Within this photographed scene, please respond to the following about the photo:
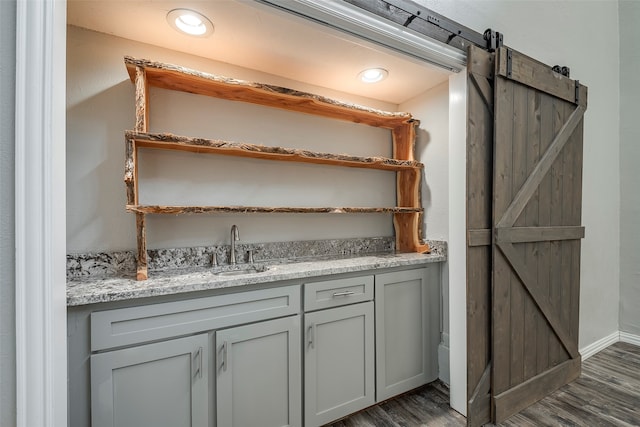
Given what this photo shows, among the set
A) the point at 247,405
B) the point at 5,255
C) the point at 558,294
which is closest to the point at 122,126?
the point at 5,255

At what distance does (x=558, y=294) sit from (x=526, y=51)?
1830 mm

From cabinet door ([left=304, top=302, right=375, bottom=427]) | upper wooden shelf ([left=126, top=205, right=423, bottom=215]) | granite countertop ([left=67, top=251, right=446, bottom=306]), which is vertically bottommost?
cabinet door ([left=304, top=302, right=375, bottom=427])

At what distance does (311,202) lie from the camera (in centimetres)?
219

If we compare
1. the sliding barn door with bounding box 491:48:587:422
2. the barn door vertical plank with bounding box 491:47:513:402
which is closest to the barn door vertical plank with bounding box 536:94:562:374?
the sliding barn door with bounding box 491:48:587:422

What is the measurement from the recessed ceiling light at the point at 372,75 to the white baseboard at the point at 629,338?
340 centimetres

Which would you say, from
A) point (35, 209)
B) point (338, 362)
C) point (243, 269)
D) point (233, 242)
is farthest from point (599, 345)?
point (35, 209)

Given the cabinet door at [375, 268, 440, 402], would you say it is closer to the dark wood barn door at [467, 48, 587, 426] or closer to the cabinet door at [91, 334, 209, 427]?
the dark wood barn door at [467, 48, 587, 426]

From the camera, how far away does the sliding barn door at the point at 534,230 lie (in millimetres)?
1772

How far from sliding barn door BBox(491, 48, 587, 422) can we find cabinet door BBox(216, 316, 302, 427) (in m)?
1.25

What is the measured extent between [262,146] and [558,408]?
8.43ft

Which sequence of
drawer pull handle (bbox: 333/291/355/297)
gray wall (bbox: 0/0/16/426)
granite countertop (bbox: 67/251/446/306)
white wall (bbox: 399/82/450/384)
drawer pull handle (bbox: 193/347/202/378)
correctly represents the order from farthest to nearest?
white wall (bbox: 399/82/450/384) < drawer pull handle (bbox: 333/291/355/297) < drawer pull handle (bbox: 193/347/202/378) < granite countertop (bbox: 67/251/446/306) < gray wall (bbox: 0/0/16/426)

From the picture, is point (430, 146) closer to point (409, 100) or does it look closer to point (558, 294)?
point (409, 100)

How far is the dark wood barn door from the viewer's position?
174 centimetres

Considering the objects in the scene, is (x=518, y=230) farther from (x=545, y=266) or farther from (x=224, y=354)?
(x=224, y=354)
